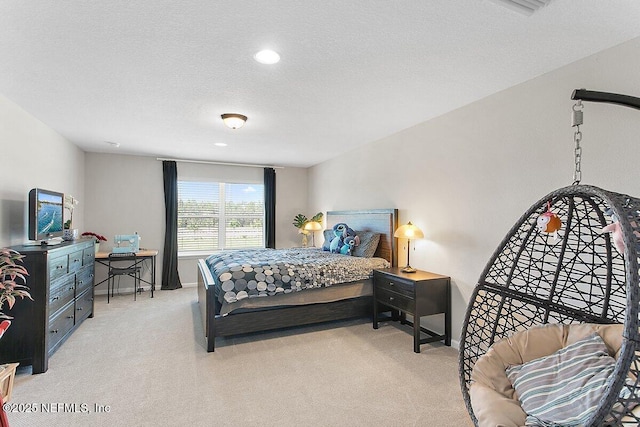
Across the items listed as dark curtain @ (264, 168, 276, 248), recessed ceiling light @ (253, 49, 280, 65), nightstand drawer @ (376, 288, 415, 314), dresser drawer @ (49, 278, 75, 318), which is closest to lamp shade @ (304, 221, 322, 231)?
dark curtain @ (264, 168, 276, 248)

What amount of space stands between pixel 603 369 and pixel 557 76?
2.05 m

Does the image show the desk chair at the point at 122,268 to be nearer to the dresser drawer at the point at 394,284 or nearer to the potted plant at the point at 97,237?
the potted plant at the point at 97,237

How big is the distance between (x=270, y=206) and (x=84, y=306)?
11.8 feet

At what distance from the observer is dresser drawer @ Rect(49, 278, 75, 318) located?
9.86ft

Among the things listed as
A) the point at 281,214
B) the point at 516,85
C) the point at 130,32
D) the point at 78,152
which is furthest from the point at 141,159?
the point at 516,85

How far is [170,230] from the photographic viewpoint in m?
5.95

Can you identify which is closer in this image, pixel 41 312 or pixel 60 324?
pixel 41 312

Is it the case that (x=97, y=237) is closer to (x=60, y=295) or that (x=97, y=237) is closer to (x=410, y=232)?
(x=60, y=295)

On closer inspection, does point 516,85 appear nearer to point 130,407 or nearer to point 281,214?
point 130,407

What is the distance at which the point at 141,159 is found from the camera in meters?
5.89

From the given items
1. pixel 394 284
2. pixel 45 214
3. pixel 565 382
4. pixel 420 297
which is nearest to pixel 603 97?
pixel 565 382

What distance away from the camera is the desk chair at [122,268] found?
5.09m

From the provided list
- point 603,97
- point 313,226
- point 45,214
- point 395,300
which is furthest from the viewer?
point 313,226

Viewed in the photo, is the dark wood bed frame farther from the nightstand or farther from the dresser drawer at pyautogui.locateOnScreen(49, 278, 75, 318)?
the dresser drawer at pyautogui.locateOnScreen(49, 278, 75, 318)
